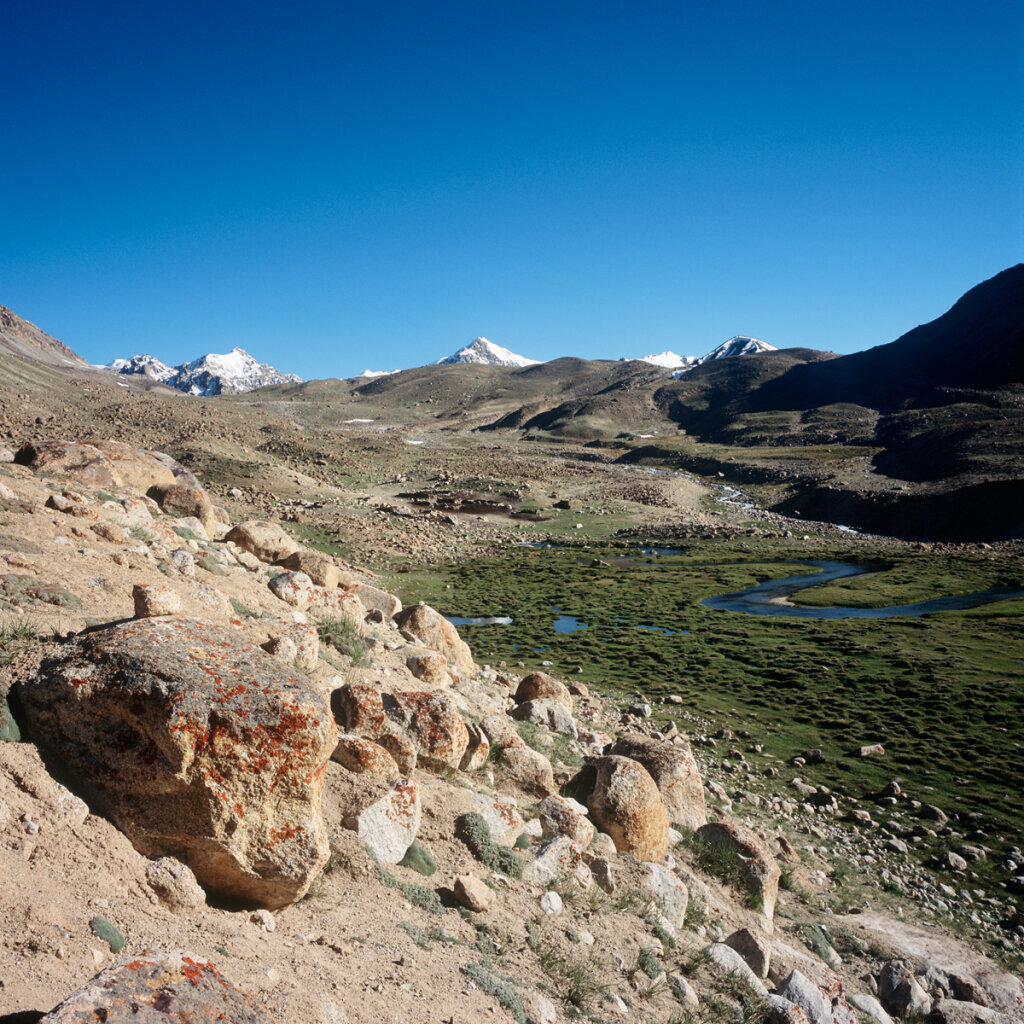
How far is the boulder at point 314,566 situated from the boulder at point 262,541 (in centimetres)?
109

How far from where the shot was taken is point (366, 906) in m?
5.84

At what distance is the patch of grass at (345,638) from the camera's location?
1054cm

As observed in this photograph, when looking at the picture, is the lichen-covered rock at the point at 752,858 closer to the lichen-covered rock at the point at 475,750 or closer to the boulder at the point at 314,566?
the lichen-covered rock at the point at 475,750

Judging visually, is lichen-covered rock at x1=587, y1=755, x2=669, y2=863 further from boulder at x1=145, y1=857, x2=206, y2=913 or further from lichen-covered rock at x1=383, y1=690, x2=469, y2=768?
boulder at x1=145, y1=857, x2=206, y2=913

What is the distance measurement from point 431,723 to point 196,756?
12.1ft

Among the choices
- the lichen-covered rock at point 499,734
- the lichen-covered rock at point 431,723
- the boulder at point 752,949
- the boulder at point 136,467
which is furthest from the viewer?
the boulder at point 136,467

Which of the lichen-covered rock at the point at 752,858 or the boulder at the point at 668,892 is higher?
the boulder at the point at 668,892

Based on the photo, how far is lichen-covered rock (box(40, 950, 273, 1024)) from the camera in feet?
10.5

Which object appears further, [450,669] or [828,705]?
[828,705]

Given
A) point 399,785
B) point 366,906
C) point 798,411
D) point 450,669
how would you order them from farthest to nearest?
point 798,411, point 450,669, point 399,785, point 366,906

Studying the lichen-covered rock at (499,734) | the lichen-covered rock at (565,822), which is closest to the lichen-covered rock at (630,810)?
the lichen-covered rock at (565,822)

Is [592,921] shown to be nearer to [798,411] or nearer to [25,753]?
[25,753]

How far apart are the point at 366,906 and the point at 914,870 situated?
12051 mm

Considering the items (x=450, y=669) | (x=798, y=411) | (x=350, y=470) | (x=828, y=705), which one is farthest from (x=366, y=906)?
(x=798, y=411)
